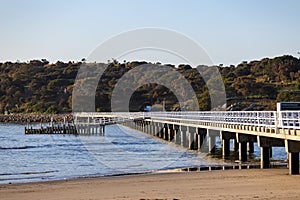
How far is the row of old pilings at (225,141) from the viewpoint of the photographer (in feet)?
74.3

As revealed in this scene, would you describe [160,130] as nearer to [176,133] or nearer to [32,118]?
[176,133]

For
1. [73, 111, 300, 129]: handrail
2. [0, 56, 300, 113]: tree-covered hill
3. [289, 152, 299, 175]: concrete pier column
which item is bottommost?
[289, 152, 299, 175]: concrete pier column

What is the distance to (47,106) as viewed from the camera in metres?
160

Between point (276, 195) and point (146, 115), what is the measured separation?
175 feet

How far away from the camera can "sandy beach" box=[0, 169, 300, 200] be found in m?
18.0

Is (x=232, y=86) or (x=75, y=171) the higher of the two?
(x=232, y=86)

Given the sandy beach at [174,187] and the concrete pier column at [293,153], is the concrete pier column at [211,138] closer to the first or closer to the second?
the sandy beach at [174,187]

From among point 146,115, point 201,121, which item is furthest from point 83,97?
point 201,121

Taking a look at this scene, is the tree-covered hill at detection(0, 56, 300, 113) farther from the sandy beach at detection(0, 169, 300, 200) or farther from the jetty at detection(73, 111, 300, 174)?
the sandy beach at detection(0, 169, 300, 200)

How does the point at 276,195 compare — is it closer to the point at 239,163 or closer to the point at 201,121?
the point at 239,163

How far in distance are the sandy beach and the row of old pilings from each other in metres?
1.17

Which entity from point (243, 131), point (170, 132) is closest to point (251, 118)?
point (243, 131)

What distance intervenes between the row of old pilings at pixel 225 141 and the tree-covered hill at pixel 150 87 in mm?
43489

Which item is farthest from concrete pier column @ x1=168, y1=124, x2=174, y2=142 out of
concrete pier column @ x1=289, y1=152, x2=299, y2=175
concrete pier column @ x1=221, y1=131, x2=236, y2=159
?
concrete pier column @ x1=289, y1=152, x2=299, y2=175
